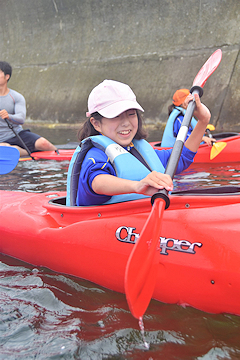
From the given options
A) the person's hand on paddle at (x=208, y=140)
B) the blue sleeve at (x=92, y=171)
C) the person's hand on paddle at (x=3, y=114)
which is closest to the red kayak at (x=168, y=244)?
the blue sleeve at (x=92, y=171)

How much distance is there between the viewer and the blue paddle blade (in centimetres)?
429

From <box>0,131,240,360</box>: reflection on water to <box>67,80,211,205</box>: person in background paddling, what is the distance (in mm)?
504

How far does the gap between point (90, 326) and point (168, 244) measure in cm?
49

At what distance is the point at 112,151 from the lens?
74.6 inches

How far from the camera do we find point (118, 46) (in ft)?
31.7

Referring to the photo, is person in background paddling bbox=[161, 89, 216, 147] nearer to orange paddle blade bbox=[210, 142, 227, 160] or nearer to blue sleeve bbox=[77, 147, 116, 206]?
orange paddle blade bbox=[210, 142, 227, 160]

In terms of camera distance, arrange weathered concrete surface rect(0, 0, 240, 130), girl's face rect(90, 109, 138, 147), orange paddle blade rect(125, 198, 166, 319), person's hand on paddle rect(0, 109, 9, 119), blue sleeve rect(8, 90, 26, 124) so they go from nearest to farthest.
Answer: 1. orange paddle blade rect(125, 198, 166, 319)
2. girl's face rect(90, 109, 138, 147)
3. person's hand on paddle rect(0, 109, 9, 119)
4. blue sleeve rect(8, 90, 26, 124)
5. weathered concrete surface rect(0, 0, 240, 130)

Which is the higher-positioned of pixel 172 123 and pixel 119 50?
pixel 119 50

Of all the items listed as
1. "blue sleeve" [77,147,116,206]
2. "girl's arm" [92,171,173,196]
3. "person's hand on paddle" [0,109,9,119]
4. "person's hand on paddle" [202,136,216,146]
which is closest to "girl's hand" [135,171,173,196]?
"girl's arm" [92,171,173,196]

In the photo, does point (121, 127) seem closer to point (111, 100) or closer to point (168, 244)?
point (111, 100)

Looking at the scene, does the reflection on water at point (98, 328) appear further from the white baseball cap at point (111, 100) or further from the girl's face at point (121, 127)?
the white baseball cap at point (111, 100)

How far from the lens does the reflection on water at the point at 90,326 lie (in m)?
1.43

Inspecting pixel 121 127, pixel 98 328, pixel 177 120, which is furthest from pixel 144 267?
pixel 177 120

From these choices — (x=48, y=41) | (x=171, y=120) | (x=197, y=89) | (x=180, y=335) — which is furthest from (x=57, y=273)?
(x=48, y=41)
